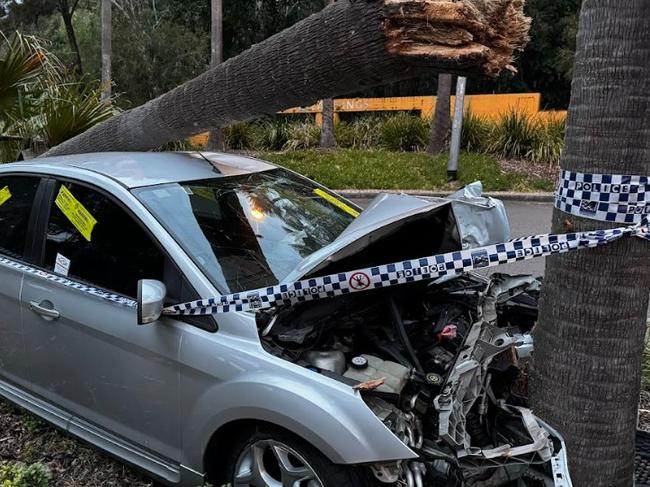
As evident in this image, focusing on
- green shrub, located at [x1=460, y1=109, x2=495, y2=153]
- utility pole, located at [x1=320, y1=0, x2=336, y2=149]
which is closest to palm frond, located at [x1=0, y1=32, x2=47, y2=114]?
utility pole, located at [x1=320, y1=0, x2=336, y2=149]

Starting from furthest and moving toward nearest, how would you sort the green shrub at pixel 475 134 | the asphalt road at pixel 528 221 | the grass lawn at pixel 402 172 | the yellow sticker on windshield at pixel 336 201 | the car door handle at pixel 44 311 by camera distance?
the green shrub at pixel 475 134
the grass lawn at pixel 402 172
the asphalt road at pixel 528 221
the yellow sticker on windshield at pixel 336 201
the car door handle at pixel 44 311

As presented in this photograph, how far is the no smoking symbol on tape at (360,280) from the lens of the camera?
2508mm

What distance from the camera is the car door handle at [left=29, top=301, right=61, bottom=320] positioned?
10.1 ft

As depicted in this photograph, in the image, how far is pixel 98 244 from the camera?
10.2ft

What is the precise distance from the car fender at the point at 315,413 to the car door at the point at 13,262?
1429 millimetres

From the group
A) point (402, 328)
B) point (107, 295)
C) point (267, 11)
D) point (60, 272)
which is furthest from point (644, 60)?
point (267, 11)

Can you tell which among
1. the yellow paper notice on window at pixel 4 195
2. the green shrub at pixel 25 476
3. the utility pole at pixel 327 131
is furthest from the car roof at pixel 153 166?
the utility pole at pixel 327 131

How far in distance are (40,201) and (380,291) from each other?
75.9 inches

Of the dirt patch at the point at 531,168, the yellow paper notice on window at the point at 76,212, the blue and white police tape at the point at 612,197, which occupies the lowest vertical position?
the dirt patch at the point at 531,168

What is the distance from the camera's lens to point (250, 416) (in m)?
2.43

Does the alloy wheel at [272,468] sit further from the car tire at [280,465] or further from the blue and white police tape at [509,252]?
the blue and white police tape at [509,252]

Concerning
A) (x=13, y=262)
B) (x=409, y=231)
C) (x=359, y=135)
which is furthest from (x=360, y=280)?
(x=359, y=135)

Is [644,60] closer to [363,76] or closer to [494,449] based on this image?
[363,76]

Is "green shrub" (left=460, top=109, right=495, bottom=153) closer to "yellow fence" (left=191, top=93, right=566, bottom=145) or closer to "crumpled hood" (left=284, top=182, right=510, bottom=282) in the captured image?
"yellow fence" (left=191, top=93, right=566, bottom=145)
